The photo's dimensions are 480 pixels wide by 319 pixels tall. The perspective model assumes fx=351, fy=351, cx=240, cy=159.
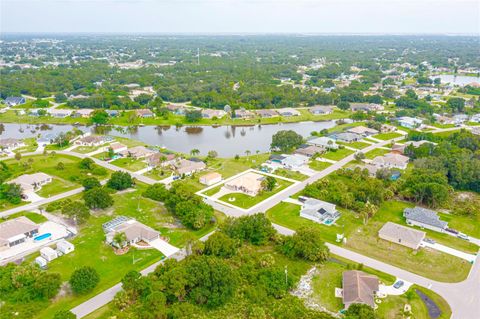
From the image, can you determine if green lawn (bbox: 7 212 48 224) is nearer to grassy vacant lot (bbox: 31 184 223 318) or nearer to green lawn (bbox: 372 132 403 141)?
grassy vacant lot (bbox: 31 184 223 318)

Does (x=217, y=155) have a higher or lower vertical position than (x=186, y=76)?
lower

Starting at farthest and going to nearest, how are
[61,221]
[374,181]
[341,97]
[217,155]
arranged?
1. [341,97]
2. [217,155]
3. [374,181]
4. [61,221]

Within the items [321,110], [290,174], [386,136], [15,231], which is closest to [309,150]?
[290,174]

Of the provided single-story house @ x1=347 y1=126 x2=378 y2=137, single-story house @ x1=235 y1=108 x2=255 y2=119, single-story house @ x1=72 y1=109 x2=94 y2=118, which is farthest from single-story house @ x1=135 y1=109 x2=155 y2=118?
single-story house @ x1=347 y1=126 x2=378 y2=137

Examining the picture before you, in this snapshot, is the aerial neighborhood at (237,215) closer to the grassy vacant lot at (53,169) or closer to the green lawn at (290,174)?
the grassy vacant lot at (53,169)

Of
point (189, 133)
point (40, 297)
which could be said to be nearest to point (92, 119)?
point (189, 133)


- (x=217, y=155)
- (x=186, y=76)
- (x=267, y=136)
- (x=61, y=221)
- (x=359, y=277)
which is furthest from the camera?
(x=186, y=76)

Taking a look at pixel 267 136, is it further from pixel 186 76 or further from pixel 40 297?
pixel 186 76
